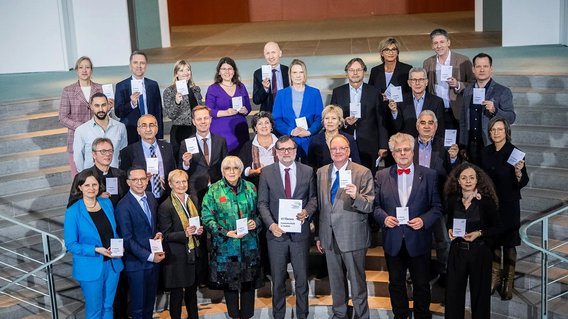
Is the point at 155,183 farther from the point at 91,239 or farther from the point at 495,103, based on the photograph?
the point at 495,103

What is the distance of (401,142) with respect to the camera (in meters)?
7.66

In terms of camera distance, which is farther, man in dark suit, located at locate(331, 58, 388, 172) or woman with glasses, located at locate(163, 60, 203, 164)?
woman with glasses, located at locate(163, 60, 203, 164)

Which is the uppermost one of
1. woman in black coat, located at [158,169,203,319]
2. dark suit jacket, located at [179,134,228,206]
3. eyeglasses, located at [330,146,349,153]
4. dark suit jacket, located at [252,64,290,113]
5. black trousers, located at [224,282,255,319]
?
dark suit jacket, located at [252,64,290,113]

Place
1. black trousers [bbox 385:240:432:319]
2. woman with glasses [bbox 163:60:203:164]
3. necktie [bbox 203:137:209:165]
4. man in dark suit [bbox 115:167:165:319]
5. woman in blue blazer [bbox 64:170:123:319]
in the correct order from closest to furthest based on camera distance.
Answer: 1. woman in blue blazer [bbox 64:170:123:319]
2. man in dark suit [bbox 115:167:165:319]
3. black trousers [bbox 385:240:432:319]
4. necktie [bbox 203:137:209:165]
5. woman with glasses [bbox 163:60:203:164]

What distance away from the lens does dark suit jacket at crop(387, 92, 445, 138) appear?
329 inches

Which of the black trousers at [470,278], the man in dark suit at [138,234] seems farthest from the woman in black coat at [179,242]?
the black trousers at [470,278]

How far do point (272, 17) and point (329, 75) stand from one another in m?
13.2

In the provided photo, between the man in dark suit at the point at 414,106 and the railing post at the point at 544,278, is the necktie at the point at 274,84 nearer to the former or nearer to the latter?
the man in dark suit at the point at 414,106

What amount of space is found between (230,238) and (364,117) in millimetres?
1862

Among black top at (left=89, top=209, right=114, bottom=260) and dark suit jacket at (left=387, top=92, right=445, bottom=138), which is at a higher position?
dark suit jacket at (left=387, top=92, right=445, bottom=138)

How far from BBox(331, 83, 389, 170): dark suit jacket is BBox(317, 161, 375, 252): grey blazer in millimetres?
945

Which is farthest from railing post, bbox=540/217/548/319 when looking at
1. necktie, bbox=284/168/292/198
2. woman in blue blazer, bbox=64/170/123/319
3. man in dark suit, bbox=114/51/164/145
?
man in dark suit, bbox=114/51/164/145

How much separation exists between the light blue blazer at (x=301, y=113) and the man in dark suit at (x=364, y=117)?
23cm

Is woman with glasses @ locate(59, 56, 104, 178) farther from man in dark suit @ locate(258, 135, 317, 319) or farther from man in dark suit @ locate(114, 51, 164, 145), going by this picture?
man in dark suit @ locate(258, 135, 317, 319)
